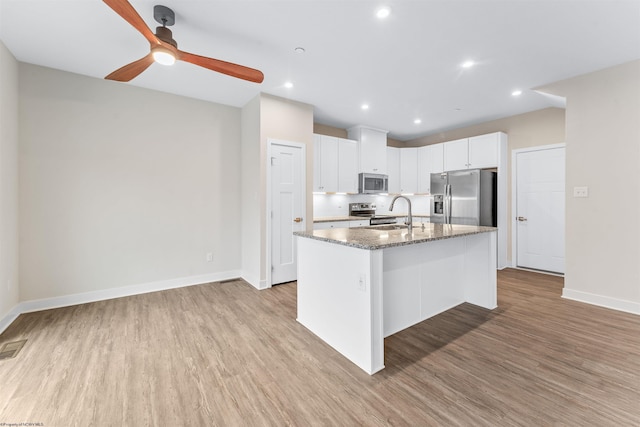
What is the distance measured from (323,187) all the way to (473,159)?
2.97m

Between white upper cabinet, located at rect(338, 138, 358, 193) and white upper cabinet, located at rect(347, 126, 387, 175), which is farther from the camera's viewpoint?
white upper cabinet, located at rect(347, 126, 387, 175)

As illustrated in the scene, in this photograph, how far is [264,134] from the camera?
12.5ft

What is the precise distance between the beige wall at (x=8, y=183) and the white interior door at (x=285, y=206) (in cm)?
272

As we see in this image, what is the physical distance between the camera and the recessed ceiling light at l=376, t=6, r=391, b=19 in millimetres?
2134

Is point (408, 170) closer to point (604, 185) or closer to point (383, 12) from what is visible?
point (604, 185)

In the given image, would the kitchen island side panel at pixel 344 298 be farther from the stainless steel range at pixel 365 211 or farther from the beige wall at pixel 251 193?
the stainless steel range at pixel 365 211

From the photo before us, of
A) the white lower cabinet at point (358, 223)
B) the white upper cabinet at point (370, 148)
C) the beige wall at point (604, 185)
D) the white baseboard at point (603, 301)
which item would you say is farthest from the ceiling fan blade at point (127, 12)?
the white baseboard at point (603, 301)

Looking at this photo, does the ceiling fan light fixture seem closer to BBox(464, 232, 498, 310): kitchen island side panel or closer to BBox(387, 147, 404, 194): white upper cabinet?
BBox(464, 232, 498, 310): kitchen island side panel

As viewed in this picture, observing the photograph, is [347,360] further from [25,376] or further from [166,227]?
[166,227]

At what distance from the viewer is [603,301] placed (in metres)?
3.15

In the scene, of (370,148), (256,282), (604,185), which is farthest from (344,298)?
(370,148)

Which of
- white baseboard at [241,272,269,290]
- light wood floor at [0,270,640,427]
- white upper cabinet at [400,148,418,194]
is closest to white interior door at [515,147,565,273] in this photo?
light wood floor at [0,270,640,427]

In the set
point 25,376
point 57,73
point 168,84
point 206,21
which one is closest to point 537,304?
point 206,21

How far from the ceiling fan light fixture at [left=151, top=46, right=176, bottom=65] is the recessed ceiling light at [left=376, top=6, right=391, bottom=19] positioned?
1.68 meters
